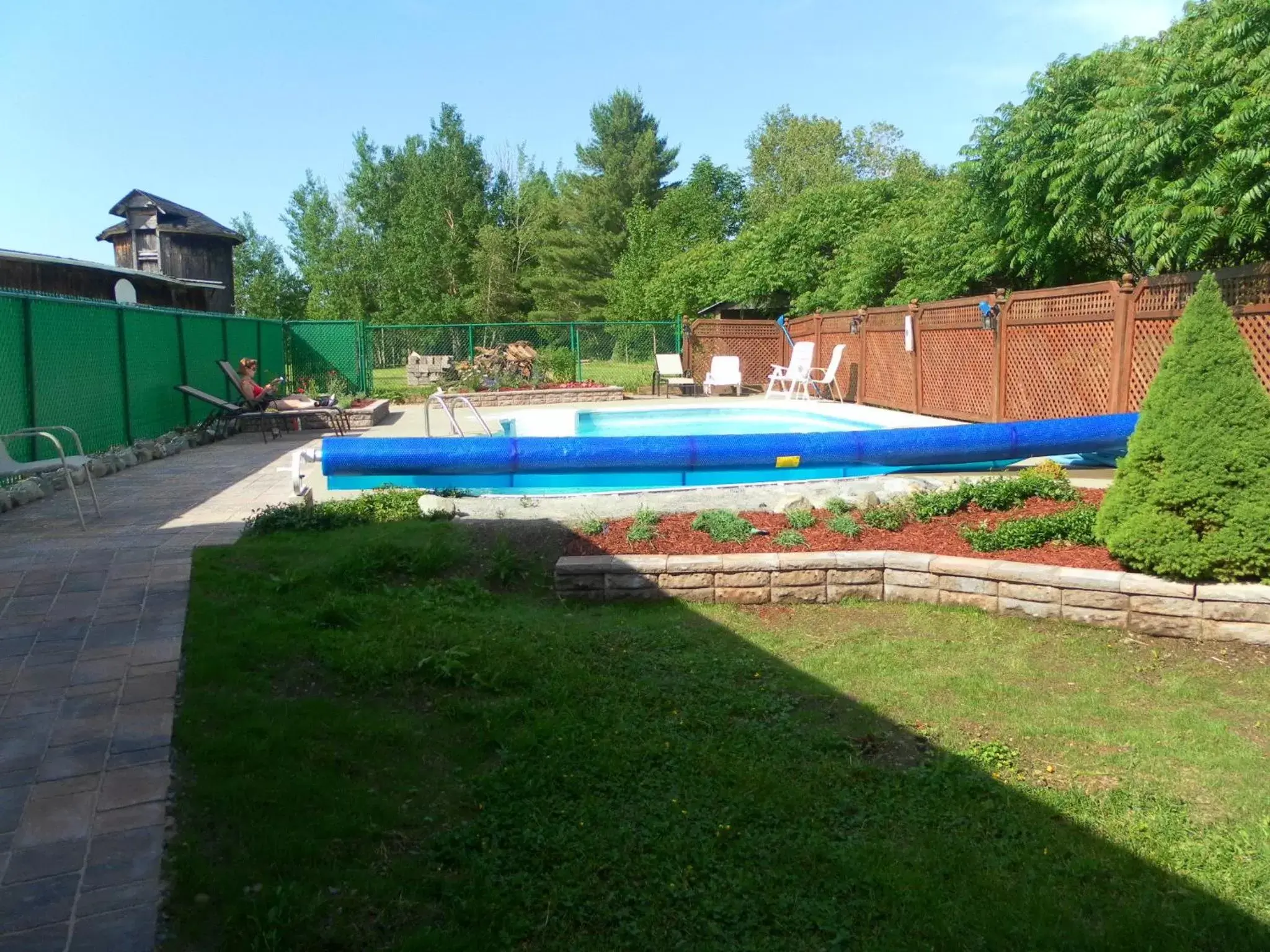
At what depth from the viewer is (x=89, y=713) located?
345 cm

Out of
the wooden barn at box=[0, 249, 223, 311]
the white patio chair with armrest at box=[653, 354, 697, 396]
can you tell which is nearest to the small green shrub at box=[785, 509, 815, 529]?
the wooden barn at box=[0, 249, 223, 311]

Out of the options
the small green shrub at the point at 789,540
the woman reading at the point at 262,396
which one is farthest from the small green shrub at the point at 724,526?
the woman reading at the point at 262,396

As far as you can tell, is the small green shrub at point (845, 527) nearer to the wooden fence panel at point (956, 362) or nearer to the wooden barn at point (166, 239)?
the wooden fence panel at point (956, 362)

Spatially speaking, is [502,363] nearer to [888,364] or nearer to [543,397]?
[543,397]

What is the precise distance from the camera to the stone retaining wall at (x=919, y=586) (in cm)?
458

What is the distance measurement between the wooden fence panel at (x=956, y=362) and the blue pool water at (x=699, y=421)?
1753 millimetres

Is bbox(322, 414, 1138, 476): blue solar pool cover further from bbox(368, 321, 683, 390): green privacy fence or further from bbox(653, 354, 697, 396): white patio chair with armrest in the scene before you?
bbox(368, 321, 683, 390): green privacy fence

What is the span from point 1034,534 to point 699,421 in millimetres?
11948

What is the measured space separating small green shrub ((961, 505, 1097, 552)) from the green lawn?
2.54 feet

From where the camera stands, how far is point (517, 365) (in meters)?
23.1

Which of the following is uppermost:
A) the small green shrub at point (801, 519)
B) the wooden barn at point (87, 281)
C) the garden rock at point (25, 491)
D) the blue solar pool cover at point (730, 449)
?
the wooden barn at point (87, 281)

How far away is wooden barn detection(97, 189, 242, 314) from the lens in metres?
32.0

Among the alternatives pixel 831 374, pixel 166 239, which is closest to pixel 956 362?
pixel 831 374

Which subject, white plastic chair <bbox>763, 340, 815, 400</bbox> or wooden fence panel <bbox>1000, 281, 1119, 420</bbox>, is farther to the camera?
white plastic chair <bbox>763, 340, 815, 400</bbox>
